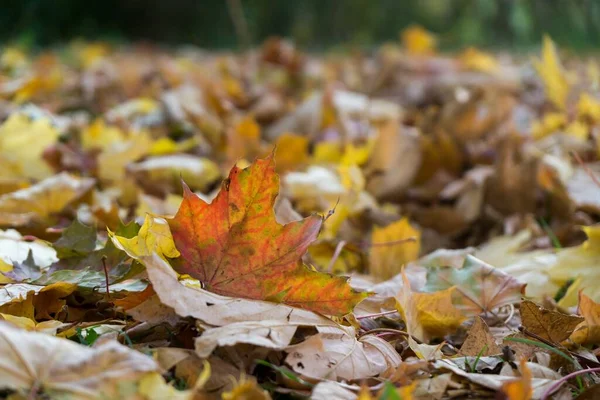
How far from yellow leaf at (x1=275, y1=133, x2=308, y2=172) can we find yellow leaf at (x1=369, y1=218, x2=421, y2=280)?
49 cm

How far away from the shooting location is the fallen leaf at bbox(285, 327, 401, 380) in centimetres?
70

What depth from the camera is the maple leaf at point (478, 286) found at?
943 millimetres

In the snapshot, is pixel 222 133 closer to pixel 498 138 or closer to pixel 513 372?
pixel 498 138

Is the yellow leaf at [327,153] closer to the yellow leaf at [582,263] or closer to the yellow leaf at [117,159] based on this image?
the yellow leaf at [117,159]

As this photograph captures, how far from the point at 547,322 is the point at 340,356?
0.85 ft

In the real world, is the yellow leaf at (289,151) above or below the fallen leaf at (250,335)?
below

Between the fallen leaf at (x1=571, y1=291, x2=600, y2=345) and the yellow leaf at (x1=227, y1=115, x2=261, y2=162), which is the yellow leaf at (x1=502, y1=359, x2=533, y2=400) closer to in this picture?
the fallen leaf at (x1=571, y1=291, x2=600, y2=345)

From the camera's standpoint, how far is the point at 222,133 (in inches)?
69.1

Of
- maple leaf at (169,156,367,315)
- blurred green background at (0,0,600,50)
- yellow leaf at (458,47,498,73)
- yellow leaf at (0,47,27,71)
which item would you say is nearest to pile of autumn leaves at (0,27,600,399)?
maple leaf at (169,156,367,315)

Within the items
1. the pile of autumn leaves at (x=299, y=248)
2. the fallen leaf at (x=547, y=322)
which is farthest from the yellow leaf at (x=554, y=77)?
the fallen leaf at (x=547, y=322)

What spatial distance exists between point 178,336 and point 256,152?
0.96 m

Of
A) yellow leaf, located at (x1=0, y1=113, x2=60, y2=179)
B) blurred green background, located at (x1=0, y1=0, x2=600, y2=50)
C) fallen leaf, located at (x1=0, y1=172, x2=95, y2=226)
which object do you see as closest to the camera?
fallen leaf, located at (x1=0, y1=172, x2=95, y2=226)

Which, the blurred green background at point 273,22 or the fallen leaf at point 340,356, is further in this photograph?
the blurred green background at point 273,22

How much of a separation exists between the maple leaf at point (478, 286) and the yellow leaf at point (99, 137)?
3.35ft
